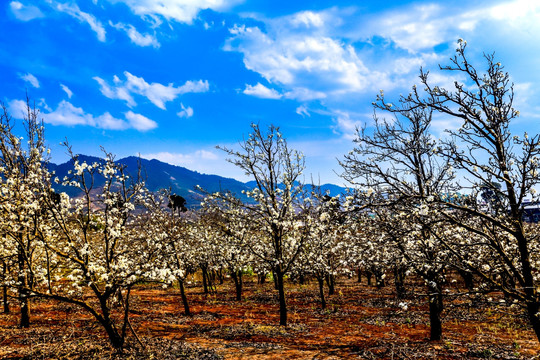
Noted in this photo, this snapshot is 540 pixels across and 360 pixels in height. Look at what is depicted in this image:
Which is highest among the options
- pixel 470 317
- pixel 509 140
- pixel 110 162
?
pixel 110 162

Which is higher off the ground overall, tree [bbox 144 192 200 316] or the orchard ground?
tree [bbox 144 192 200 316]

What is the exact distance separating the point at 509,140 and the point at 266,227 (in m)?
12.0

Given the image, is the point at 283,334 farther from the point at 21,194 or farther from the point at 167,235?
the point at 21,194

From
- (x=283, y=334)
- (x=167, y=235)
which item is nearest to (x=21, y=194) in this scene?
(x=167, y=235)

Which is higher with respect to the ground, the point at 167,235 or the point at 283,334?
the point at 167,235

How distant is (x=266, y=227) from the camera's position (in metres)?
17.0

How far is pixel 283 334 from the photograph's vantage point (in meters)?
16.2

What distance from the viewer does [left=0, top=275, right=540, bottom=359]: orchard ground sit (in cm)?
1242

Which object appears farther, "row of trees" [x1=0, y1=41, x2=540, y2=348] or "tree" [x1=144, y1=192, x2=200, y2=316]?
"tree" [x1=144, y1=192, x2=200, y2=316]

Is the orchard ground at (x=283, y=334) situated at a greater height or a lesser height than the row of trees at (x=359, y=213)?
lesser

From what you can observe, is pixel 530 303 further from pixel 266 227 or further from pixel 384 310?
pixel 384 310

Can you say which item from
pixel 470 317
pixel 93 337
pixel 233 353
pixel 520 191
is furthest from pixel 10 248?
pixel 470 317

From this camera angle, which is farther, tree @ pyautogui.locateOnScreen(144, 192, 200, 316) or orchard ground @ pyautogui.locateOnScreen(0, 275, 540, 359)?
tree @ pyautogui.locateOnScreen(144, 192, 200, 316)

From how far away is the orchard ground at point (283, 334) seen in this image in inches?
489
